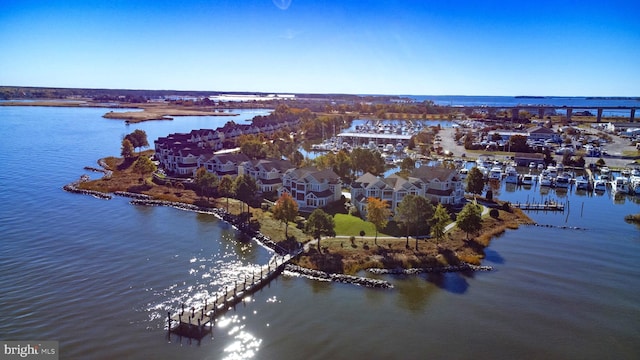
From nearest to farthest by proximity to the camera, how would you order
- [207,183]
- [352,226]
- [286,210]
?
[286,210]
[352,226]
[207,183]

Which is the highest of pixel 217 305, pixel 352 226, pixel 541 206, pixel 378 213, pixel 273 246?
pixel 378 213

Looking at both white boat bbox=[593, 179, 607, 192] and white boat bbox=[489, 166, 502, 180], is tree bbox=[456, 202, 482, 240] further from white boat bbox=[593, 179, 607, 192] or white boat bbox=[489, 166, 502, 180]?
white boat bbox=[593, 179, 607, 192]

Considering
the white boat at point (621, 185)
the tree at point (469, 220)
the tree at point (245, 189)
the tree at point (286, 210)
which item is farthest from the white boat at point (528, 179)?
the tree at point (245, 189)

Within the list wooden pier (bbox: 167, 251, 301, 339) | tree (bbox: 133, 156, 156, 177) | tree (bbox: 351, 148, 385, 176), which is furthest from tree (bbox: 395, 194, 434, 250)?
tree (bbox: 133, 156, 156, 177)

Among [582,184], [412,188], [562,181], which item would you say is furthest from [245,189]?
[582,184]

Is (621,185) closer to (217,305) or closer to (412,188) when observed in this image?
(412,188)

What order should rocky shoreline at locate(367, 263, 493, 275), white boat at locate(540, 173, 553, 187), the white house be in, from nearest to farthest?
1. rocky shoreline at locate(367, 263, 493, 275)
2. the white house
3. white boat at locate(540, 173, 553, 187)

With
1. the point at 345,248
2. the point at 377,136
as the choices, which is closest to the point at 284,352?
the point at 345,248
